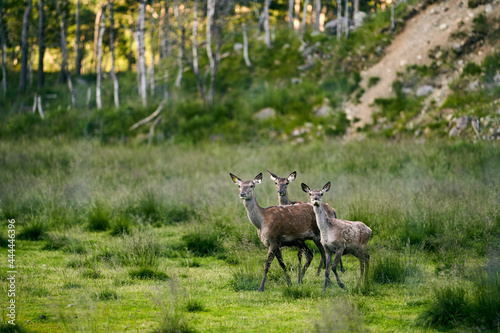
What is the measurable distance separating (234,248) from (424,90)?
20.2 meters

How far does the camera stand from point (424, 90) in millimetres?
27297

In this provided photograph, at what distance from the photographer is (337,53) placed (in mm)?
33906

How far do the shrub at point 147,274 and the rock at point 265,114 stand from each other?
71.2ft

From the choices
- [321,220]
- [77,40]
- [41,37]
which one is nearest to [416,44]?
[77,40]

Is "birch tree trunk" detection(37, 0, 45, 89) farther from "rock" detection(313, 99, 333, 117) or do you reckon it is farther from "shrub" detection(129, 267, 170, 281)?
"shrub" detection(129, 267, 170, 281)

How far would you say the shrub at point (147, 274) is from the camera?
886 cm

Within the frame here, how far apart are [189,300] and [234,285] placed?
135 cm

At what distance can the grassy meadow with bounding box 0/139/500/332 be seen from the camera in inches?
253

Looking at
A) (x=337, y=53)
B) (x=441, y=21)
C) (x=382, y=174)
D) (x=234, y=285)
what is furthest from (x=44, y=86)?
(x=234, y=285)

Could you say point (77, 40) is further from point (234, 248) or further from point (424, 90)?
point (234, 248)

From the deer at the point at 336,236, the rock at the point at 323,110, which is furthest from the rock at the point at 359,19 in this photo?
the deer at the point at 336,236

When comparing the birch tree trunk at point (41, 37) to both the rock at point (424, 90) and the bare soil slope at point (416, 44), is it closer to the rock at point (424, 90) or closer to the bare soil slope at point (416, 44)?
the bare soil slope at point (416, 44)

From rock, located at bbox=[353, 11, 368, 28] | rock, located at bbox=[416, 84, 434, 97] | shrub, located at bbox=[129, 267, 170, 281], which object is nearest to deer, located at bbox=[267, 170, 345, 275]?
shrub, located at bbox=[129, 267, 170, 281]

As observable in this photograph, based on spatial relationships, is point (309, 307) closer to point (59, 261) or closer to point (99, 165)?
point (59, 261)
